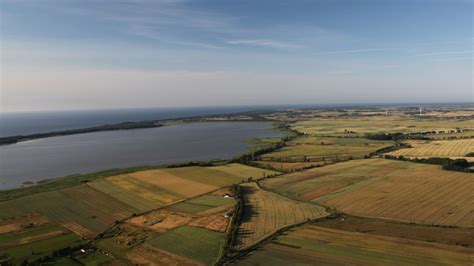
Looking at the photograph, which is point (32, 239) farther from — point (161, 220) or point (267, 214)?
point (267, 214)

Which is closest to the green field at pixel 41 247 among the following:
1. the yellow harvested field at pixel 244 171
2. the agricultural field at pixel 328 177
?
the agricultural field at pixel 328 177

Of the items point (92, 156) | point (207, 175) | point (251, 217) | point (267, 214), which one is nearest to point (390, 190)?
point (267, 214)

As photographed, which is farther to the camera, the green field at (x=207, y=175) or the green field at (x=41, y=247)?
the green field at (x=207, y=175)

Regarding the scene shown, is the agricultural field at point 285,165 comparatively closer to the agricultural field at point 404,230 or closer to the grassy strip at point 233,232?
the grassy strip at point 233,232

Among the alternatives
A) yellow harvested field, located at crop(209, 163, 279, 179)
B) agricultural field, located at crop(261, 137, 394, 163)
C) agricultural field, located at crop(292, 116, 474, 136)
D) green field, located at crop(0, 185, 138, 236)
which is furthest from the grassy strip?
agricultural field, located at crop(292, 116, 474, 136)

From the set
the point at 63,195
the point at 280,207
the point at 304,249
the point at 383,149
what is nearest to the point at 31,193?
the point at 63,195

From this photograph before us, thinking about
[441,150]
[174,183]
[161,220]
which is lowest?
[161,220]
